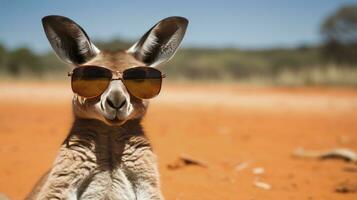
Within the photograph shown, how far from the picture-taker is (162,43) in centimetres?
354

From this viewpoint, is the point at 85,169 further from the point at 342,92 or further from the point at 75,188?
the point at 342,92

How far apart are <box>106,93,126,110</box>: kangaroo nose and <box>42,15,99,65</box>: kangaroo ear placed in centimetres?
51

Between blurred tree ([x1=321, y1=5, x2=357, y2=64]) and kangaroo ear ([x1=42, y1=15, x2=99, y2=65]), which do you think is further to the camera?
blurred tree ([x1=321, y1=5, x2=357, y2=64])

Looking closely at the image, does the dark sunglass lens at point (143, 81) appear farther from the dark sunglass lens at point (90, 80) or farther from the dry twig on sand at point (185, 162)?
the dry twig on sand at point (185, 162)

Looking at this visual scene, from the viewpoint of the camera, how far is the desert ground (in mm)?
5441

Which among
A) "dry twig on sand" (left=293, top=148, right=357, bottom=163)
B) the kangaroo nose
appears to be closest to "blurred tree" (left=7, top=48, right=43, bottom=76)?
"dry twig on sand" (left=293, top=148, right=357, bottom=163)

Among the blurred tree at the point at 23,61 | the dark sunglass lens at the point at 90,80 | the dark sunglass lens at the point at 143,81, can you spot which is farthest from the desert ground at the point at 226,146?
the blurred tree at the point at 23,61

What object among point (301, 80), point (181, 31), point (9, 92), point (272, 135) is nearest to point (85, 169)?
point (181, 31)

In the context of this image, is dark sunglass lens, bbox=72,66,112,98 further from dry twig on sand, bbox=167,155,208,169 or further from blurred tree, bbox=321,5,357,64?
blurred tree, bbox=321,5,357,64

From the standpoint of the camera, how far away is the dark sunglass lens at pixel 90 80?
318 centimetres

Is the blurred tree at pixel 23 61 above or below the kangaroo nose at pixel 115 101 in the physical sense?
below

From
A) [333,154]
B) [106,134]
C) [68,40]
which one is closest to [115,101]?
[106,134]

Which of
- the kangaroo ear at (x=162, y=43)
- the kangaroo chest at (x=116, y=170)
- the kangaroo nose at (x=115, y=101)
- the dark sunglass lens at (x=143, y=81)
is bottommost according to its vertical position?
the kangaroo chest at (x=116, y=170)

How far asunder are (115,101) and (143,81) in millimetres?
311
